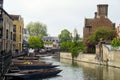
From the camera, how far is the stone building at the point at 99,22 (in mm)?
117562

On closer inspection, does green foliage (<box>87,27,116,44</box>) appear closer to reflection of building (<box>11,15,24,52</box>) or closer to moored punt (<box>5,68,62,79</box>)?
reflection of building (<box>11,15,24,52</box>)

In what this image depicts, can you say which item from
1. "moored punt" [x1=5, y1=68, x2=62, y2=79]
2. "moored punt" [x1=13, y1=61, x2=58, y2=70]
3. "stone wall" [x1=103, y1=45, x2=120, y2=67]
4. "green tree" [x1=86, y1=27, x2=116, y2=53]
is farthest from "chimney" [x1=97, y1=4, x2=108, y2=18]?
"moored punt" [x1=5, y1=68, x2=62, y2=79]

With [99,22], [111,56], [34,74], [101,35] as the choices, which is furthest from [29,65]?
[99,22]

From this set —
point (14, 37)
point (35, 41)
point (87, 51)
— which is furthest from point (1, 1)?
point (35, 41)

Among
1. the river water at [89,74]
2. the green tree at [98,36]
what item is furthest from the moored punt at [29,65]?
the green tree at [98,36]

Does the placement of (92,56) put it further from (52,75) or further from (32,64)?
(52,75)

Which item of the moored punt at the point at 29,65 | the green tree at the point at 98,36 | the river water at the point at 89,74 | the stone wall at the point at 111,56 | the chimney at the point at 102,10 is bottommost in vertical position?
the river water at the point at 89,74

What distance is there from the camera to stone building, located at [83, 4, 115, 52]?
118 meters

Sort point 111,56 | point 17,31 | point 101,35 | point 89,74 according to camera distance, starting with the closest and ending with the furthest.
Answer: point 89,74, point 111,56, point 101,35, point 17,31

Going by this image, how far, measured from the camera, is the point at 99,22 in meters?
118

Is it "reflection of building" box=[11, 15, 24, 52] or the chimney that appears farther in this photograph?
the chimney

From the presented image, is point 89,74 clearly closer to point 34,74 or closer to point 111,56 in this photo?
point 34,74

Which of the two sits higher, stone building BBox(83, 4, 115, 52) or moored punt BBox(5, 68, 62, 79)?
stone building BBox(83, 4, 115, 52)

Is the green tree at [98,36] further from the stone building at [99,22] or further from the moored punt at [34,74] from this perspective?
the moored punt at [34,74]
